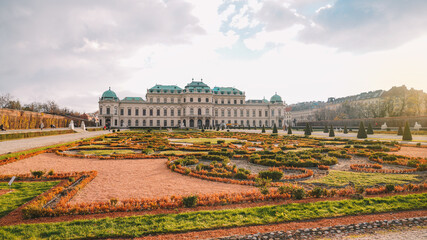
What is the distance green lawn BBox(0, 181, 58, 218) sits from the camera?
5096 millimetres

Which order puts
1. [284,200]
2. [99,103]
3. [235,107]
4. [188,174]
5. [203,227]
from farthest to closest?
[235,107] → [99,103] → [188,174] → [284,200] → [203,227]

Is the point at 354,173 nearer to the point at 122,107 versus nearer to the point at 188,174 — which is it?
the point at 188,174

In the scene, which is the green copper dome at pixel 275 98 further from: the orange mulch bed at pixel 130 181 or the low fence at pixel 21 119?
the orange mulch bed at pixel 130 181

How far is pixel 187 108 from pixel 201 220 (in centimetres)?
6354

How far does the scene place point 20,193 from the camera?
6039 millimetres

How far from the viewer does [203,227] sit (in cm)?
423

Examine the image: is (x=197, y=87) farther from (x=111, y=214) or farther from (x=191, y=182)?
(x=111, y=214)

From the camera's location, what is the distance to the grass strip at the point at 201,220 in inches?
158

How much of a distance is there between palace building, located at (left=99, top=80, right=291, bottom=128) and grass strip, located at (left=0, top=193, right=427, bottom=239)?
6163cm

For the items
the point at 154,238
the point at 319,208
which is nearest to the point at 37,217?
the point at 154,238

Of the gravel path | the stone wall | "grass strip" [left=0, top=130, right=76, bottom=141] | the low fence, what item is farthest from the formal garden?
the low fence

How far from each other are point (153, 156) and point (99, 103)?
5952 cm

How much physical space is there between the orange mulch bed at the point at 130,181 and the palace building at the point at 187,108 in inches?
2211

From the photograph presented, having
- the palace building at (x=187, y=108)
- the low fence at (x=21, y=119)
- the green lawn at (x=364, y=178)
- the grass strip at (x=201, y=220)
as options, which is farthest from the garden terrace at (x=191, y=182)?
the palace building at (x=187, y=108)
